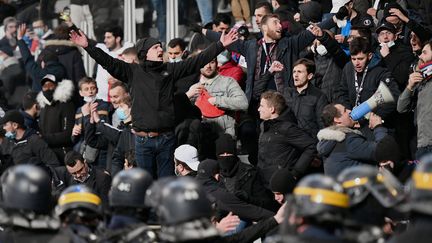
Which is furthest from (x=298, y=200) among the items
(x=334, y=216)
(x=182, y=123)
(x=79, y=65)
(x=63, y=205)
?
(x=79, y=65)

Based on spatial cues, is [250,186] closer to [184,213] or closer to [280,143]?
[280,143]

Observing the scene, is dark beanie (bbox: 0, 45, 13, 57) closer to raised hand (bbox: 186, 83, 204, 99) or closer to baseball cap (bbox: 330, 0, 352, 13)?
raised hand (bbox: 186, 83, 204, 99)

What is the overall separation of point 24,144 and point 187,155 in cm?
376

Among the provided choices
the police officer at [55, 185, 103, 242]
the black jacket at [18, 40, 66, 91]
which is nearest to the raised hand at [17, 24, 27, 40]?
the black jacket at [18, 40, 66, 91]

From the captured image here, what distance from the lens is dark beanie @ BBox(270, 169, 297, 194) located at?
47.7 feet

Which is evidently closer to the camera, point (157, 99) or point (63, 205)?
point (63, 205)

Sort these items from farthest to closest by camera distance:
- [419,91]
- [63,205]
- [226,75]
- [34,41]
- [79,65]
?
[34,41], [79,65], [226,75], [419,91], [63,205]

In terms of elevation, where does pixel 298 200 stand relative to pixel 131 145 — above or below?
above

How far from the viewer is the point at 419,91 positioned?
1527 centimetres

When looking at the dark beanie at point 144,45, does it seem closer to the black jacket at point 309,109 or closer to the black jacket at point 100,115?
the black jacket at point 309,109

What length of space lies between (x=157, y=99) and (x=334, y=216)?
723 centimetres

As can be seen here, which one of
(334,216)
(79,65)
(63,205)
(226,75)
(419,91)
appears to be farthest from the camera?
(79,65)

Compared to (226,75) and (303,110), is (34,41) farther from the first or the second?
(303,110)

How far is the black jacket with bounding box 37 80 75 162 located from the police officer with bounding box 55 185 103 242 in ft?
26.5
